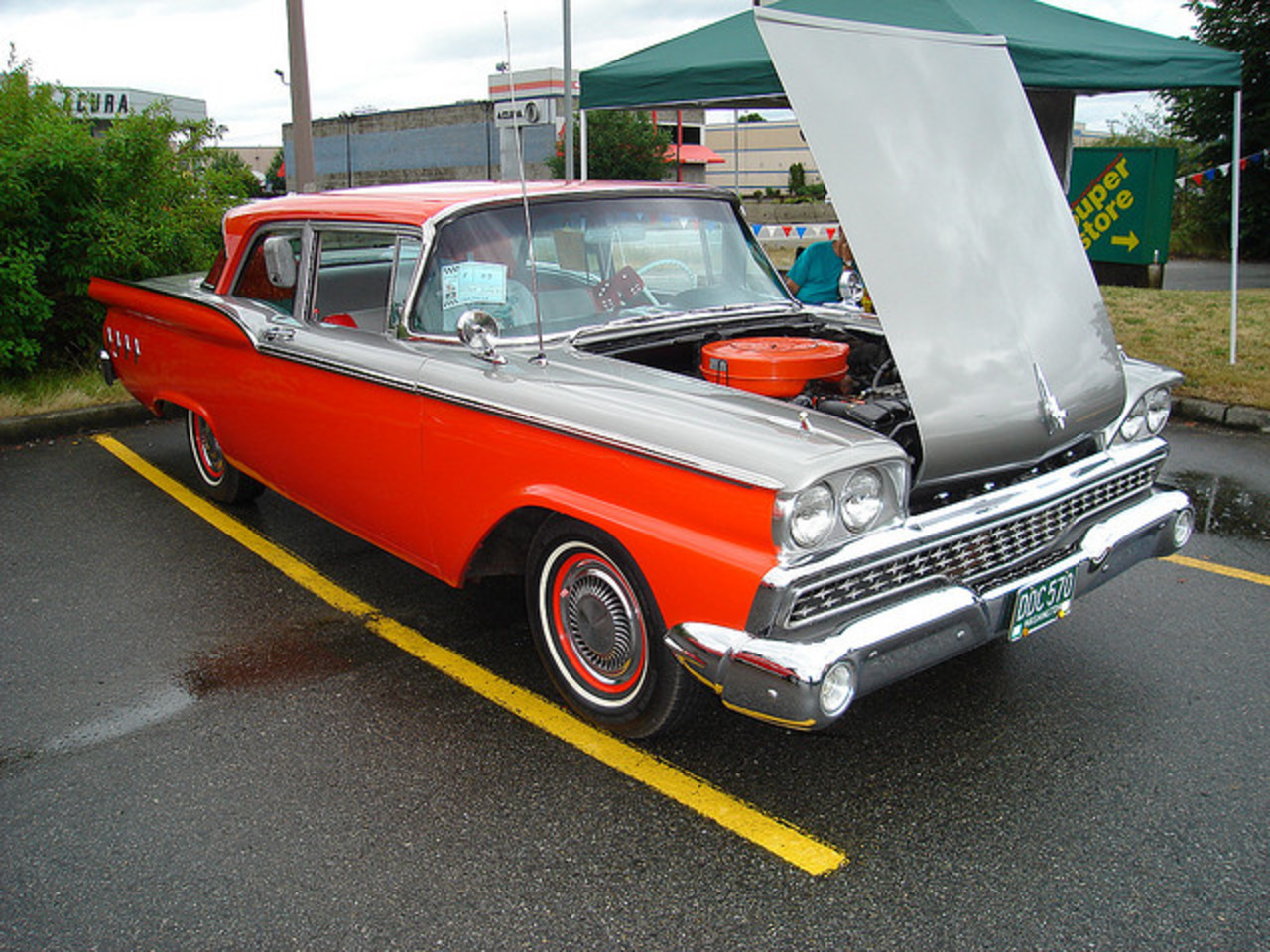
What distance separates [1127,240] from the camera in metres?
14.3

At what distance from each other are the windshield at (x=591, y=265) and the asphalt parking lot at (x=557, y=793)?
1239mm

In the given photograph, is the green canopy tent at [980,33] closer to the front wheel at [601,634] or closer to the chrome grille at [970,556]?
the chrome grille at [970,556]

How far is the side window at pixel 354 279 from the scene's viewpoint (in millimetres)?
3939

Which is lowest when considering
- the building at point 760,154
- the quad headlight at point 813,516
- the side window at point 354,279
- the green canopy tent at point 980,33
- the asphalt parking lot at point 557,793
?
the asphalt parking lot at point 557,793

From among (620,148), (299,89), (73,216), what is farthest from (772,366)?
(620,148)

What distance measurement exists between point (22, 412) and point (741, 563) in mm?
6477

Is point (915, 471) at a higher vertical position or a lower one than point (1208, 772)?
higher

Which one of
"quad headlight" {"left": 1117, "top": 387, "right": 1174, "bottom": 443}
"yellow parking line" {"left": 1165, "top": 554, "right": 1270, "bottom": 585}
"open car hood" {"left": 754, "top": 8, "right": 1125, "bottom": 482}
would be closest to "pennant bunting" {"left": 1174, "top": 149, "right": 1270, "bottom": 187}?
"yellow parking line" {"left": 1165, "top": 554, "right": 1270, "bottom": 585}

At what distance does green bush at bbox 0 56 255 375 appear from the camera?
7453 millimetres

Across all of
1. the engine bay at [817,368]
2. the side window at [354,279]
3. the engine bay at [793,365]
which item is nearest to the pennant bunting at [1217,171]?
the engine bay at [817,368]

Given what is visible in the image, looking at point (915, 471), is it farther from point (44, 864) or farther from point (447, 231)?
point (44, 864)

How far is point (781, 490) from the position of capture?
96.3 inches

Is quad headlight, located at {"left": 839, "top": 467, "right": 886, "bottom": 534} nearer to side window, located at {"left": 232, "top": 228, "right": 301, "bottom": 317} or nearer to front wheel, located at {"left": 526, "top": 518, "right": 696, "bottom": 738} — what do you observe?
front wheel, located at {"left": 526, "top": 518, "right": 696, "bottom": 738}

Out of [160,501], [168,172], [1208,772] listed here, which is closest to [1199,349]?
[1208,772]
